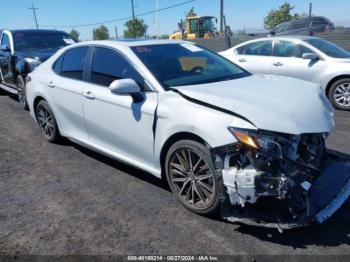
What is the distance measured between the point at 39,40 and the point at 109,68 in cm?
604

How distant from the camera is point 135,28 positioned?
49.1 metres

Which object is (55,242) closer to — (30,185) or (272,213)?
(30,185)

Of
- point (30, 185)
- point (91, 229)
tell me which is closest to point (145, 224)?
point (91, 229)

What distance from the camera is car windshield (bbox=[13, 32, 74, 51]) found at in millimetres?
9023

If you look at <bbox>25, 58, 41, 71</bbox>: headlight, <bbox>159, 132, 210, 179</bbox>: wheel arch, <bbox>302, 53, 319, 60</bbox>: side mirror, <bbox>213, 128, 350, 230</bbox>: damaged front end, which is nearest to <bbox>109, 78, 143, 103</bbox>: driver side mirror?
<bbox>159, 132, 210, 179</bbox>: wheel arch

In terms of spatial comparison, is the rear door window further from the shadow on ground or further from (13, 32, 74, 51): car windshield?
the shadow on ground

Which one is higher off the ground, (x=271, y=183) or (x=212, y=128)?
(x=212, y=128)

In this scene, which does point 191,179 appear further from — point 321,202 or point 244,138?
point 321,202

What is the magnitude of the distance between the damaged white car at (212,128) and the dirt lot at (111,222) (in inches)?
8.7

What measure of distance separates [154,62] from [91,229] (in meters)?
1.88

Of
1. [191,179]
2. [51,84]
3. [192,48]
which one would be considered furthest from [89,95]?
[191,179]

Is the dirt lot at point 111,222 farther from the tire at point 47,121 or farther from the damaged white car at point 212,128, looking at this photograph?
the tire at point 47,121

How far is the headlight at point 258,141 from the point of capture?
2.93m

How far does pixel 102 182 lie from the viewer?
4.34 metres
